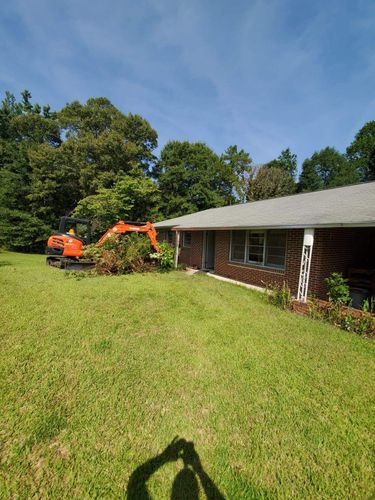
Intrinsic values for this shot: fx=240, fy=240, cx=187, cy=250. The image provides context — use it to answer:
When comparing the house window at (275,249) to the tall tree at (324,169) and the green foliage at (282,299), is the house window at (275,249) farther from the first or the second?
the tall tree at (324,169)

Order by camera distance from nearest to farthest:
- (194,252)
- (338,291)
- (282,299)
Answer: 1. (338,291)
2. (282,299)
3. (194,252)

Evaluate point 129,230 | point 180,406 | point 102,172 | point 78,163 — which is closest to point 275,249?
point 129,230

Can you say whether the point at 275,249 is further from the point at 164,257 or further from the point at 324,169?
the point at 324,169

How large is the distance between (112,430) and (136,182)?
77.0ft

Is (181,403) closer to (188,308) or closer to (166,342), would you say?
(166,342)

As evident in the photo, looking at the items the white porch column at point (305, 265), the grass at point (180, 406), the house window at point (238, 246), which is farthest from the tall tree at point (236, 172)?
the grass at point (180, 406)

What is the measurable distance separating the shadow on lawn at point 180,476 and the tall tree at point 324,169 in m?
40.9

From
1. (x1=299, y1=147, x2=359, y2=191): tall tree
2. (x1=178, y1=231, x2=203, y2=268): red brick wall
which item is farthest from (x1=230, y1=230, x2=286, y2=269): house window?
(x1=299, y1=147, x2=359, y2=191): tall tree

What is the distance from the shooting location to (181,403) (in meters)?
2.87

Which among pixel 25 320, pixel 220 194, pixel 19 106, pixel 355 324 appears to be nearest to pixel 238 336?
pixel 355 324

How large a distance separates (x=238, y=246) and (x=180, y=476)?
9004 millimetres

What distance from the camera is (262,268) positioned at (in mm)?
8977

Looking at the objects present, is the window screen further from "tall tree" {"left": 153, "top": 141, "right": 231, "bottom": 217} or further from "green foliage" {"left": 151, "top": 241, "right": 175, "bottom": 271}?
"tall tree" {"left": 153, "top": 141, "right": 231, "bottom": 217}

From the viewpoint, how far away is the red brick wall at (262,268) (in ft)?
25.3
